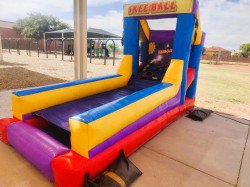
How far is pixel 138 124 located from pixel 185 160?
0.67m

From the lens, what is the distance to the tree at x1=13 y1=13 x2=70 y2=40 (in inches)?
1011

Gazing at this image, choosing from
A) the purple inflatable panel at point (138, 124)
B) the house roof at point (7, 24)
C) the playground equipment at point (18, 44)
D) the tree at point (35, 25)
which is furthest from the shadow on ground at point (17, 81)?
the house roof at point (7, 24)

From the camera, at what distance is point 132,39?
3.80 metres

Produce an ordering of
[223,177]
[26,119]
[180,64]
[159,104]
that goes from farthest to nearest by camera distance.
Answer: [180,64] → [159,104] → [26,119] → [223,177]

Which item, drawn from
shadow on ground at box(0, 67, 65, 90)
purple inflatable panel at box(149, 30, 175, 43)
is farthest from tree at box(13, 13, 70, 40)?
purple inflatable panel at box(149, 30, 175, 43)

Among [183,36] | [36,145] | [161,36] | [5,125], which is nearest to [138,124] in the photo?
[36,145]

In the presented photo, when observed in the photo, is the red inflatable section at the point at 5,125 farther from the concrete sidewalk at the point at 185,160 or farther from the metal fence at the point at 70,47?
the metal fence at the point at 70,47

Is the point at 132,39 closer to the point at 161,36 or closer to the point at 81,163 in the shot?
the point at 161,36

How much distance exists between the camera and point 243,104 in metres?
4.77

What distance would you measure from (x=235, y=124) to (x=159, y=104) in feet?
5.46

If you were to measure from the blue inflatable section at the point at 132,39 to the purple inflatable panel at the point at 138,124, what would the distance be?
1235 mm

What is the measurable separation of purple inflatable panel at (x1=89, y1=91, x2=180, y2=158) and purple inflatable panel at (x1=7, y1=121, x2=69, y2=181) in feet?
0.93

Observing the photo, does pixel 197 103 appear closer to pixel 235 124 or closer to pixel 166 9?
pixel 235 124

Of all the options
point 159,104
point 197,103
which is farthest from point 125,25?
point 197,103
